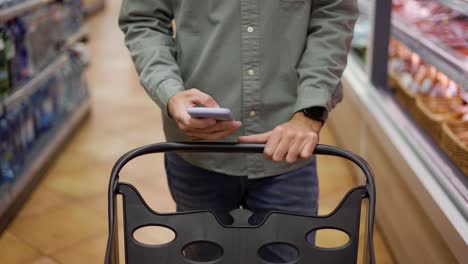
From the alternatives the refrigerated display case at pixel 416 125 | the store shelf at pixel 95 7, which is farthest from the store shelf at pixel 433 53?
the store shelf at pixel 95 7

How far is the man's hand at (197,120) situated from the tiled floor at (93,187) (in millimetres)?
1571

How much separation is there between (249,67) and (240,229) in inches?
14.2

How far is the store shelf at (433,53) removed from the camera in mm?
2131

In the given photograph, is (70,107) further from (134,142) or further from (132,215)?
(132,215)

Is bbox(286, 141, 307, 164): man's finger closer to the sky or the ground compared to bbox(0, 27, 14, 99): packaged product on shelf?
closer to the sky

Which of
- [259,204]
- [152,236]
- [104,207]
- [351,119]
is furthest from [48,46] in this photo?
[259,204]

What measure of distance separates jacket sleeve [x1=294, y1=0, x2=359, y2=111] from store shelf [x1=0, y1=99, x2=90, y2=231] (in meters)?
2.02

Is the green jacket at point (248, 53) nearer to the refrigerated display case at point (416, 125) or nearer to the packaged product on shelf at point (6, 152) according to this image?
the refrigerated display case at point (416, 125)

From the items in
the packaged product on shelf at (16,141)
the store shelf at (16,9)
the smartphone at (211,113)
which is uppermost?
the smartphone at (211,113)

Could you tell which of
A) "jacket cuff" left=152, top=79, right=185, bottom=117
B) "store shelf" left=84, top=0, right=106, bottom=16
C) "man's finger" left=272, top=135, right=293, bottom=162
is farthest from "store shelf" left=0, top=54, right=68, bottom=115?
"store shelf" left=84, top=0, right=106, bottom=16

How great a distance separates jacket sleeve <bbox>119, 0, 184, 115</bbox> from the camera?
1.23 meters

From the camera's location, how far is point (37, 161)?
11.1 feet

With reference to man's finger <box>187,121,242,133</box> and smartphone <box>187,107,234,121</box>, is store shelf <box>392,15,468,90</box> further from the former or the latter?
smartphone <box>187,107,234,121</box>

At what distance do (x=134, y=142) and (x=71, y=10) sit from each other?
3.85 ft
